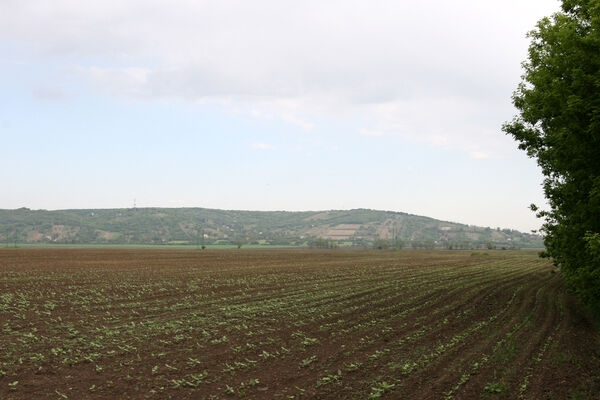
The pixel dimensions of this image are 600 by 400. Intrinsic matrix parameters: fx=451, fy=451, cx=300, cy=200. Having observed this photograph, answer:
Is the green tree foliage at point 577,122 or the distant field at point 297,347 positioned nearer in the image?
the distant field at point 297,347

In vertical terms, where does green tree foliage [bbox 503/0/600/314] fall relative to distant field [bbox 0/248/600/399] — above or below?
above

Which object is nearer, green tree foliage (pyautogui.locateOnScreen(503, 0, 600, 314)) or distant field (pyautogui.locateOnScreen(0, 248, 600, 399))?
distant field (pyautogui.locateOnScreen(0, 248, 600, 399))

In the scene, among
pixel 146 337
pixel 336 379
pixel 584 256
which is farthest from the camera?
pixel 584 256

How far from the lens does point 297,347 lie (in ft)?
52.9

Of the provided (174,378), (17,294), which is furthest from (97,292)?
(174,378)

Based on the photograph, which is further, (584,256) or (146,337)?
(584,256)

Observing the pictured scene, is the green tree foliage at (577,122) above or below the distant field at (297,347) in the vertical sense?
above

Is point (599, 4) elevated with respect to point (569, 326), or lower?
elevated

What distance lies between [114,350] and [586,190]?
19.1m

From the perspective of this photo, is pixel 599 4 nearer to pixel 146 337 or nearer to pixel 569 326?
pixel 569 326

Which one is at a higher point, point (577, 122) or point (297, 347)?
point (577, 122)

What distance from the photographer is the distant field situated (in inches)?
465

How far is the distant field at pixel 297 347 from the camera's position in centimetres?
1180

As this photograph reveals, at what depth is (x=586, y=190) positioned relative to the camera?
18234mm
